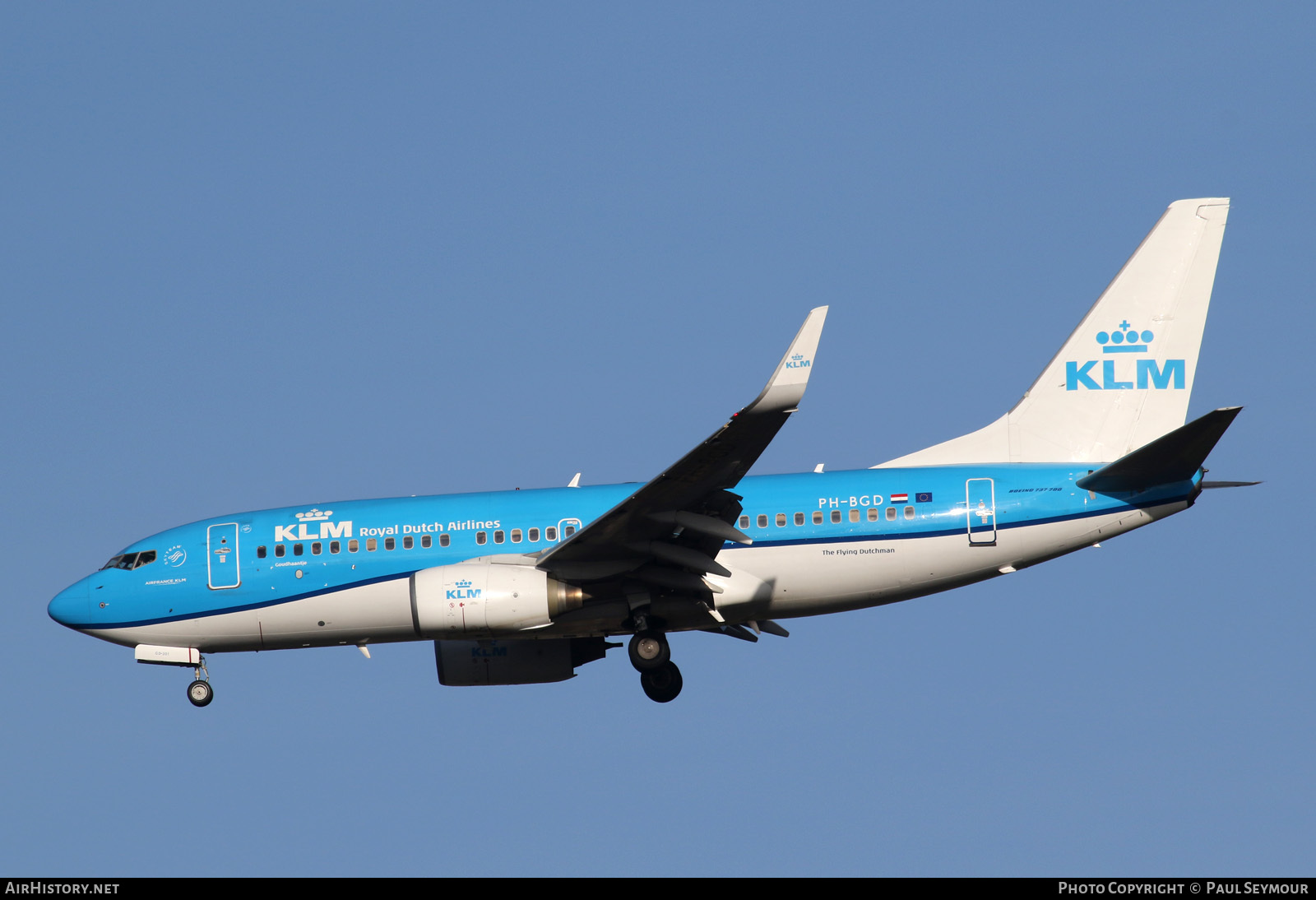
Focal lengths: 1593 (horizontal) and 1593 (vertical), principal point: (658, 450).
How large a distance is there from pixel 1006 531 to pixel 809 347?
700 cm

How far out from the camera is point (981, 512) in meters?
29.1

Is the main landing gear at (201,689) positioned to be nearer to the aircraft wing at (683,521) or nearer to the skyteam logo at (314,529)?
the skyteam logo at (314,529)

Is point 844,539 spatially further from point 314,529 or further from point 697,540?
point 314,529

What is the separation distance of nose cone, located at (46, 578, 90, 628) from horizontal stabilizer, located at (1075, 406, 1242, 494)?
19278 millimetres

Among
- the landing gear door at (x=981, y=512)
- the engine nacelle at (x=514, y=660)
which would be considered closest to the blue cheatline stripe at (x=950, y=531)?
the landing gear door at (x=981, y=512)

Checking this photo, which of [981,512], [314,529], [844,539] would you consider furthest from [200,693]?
[981,512]

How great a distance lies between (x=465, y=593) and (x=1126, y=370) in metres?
13.7

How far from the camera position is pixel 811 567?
2917 centimetres

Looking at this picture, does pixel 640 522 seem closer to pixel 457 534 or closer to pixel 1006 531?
pixel 457 534

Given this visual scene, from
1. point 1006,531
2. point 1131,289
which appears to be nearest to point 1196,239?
point 1131,289

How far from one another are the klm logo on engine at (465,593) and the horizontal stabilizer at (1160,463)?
36.5 ft

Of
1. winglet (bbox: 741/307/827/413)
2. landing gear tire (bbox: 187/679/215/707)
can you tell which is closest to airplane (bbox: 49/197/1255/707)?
landing gear tire (bbox: 187/679/215/707)

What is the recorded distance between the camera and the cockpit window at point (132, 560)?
104 ft

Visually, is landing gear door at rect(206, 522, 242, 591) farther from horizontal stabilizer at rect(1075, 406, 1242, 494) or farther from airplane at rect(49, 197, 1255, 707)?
horizontal stabilizer at rect(1075, 406, 1242, 494)
